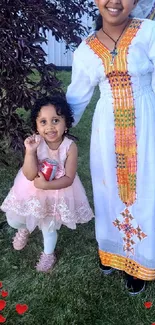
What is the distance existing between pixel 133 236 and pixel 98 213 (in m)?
0.24

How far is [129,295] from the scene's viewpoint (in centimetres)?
274

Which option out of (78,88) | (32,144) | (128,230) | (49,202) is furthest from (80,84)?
(128,230)

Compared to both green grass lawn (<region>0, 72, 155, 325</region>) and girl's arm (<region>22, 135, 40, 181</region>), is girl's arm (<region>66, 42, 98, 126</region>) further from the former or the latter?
green grass lawn (<region>0, 72, 155, 325</region>)

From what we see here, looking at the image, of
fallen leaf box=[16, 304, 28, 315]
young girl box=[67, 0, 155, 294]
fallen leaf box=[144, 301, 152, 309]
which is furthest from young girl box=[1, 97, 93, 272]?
fallen leaf box=[144, 301, 152, 309]

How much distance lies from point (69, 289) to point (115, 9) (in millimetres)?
1547

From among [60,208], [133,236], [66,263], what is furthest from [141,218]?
[66,263]

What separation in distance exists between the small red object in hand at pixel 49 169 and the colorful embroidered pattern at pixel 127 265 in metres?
0.65

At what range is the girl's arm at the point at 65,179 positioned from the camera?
8.22ft

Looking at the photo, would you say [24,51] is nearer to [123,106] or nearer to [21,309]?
[123,106]

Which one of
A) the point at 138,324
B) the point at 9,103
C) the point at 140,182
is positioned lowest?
the point at 138,324

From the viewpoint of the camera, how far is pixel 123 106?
7.92 ft

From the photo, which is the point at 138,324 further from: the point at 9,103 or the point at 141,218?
the point at 9,103

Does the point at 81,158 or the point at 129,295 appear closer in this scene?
the point at 129,295

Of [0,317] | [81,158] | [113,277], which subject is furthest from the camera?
[81,158]
